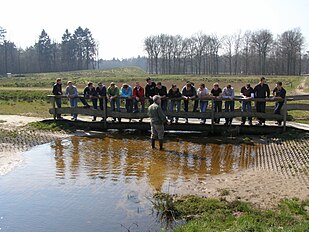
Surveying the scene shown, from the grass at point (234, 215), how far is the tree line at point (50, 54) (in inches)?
3524

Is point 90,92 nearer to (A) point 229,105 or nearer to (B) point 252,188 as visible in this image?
(A) point 229,105

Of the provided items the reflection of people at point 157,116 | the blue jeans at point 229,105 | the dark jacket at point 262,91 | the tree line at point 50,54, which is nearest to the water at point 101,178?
the reflection of people at point 157,116

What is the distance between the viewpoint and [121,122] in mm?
15578

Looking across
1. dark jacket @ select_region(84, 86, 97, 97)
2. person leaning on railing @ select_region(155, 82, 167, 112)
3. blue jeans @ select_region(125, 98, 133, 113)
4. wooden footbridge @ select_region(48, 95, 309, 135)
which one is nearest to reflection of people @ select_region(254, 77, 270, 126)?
→ wooden footbridge @ select_region(48, 95, 309, 135)

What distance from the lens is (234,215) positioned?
6.53 meters

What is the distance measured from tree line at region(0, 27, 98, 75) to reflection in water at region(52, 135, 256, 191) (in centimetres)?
8321

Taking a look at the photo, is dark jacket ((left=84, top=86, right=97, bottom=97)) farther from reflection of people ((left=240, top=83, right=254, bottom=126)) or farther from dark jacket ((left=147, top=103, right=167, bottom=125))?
reflection of people ((left=240, top=83, right=254, bottom=126))

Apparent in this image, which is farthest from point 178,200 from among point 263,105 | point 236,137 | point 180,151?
point 263,105

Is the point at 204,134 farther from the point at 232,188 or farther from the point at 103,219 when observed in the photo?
the point at 103,219

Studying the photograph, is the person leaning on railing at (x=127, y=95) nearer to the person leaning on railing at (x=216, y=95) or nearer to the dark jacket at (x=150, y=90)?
the dark jacket at (x=150, y=90)

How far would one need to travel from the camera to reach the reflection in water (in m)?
9.27

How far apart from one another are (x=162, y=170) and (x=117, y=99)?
6561mm

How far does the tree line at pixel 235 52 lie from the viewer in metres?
82.6

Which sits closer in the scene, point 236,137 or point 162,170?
point 162,170
